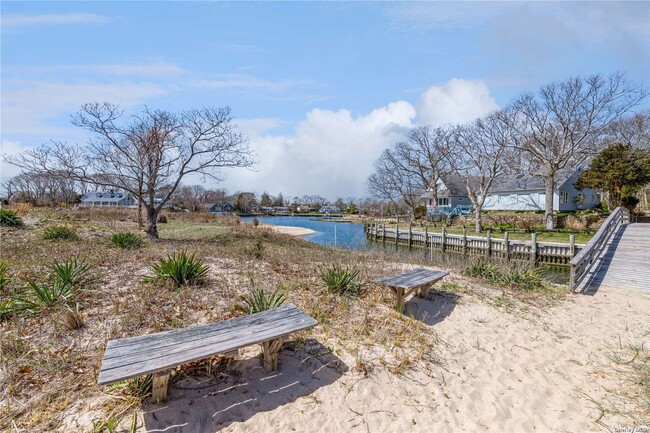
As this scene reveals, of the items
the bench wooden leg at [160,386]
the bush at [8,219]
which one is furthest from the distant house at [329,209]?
the bench wooden leg at [160,386]

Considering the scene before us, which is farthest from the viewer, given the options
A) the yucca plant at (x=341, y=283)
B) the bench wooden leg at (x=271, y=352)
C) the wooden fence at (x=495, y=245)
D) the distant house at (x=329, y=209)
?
the distant house at (x=329, y=209)

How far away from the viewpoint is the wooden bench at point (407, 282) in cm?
548

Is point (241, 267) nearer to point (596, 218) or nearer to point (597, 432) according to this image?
point (597, 432)

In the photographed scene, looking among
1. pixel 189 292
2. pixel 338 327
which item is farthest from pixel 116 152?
pixel 338 327

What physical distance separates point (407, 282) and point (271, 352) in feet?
9.41

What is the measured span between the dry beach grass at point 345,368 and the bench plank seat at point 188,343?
1.52ft

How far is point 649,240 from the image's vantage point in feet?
46.0

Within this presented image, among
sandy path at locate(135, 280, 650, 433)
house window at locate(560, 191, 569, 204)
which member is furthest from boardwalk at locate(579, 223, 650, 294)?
house window at locate(560, 191, 569, 204)

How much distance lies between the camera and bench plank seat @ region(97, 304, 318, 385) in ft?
9.02

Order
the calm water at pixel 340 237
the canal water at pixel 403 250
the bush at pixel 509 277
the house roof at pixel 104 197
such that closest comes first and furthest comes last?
the bush at pixel 509 277, the canal water at pixel 403 250, the calm water at pixel 340 237, the house roof at pixel 104 197

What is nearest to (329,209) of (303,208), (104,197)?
(303,208)

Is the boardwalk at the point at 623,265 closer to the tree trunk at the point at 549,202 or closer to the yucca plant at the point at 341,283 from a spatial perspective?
the yucca plant at the point at 341,283

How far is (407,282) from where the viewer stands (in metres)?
5.66

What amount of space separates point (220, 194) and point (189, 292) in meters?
76.7
